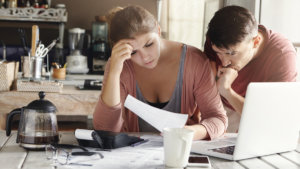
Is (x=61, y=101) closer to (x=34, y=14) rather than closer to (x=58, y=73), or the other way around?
(x=58, y=73)

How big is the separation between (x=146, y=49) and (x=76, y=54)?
2.20 m

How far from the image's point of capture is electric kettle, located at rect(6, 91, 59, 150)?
3.96 ft

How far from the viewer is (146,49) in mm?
1561

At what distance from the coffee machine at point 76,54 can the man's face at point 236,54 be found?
210 cm

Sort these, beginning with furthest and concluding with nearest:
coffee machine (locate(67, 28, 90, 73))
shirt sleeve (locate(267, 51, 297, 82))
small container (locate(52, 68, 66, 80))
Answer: coffee machine (locate(67, 28, 90, 73))
small container (locate(52, 68, 66, 80))
shirt sleeve (locate(267, 51, 297, 82))

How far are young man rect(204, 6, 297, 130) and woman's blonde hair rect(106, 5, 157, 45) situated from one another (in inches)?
10.8

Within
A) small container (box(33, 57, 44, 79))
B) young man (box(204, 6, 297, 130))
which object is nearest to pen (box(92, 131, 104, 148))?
young man (box(204, 6, 297, 130))

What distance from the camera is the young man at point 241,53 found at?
62.8 inches

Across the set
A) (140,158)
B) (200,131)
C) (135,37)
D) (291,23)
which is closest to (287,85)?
(200,131)

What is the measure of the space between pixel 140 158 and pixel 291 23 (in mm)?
1932

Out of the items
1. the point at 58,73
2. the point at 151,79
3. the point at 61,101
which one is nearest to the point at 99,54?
the point at 58,73

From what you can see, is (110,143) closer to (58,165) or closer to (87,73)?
(58,165)

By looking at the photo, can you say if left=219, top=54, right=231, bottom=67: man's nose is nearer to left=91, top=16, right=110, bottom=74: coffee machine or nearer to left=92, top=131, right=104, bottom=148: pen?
left=92, top=131, right=104, bottom=148: pen

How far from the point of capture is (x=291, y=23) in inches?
106
